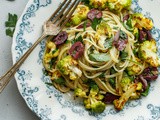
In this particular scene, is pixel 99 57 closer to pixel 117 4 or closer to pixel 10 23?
pixel 117 4

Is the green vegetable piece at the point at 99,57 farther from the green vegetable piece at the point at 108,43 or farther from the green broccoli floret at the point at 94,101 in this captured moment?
the green broccoli floret at the point at 94,101

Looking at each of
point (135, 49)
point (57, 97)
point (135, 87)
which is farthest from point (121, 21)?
point (57, 97)

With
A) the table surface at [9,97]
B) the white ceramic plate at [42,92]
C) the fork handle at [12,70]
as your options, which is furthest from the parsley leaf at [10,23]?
the fork handle at [12,70]

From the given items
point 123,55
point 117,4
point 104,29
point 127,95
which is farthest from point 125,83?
point 117,4

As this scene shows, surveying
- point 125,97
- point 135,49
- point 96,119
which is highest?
point 135,49

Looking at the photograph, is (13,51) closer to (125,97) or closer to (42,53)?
(42,53)
